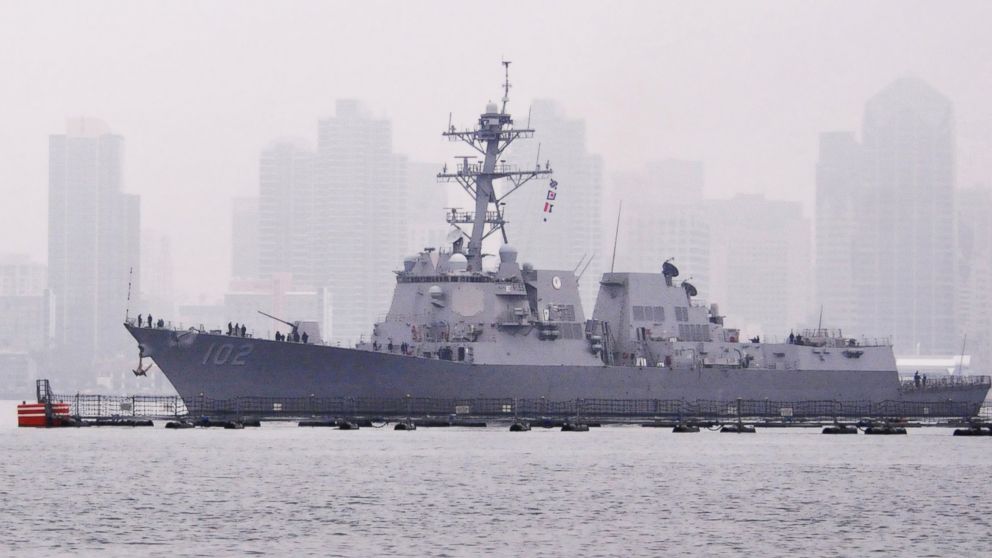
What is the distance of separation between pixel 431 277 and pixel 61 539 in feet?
103

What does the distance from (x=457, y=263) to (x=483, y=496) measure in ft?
76.8

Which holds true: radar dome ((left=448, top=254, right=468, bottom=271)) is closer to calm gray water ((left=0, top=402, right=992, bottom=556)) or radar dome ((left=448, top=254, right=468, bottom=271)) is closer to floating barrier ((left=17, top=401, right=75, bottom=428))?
calm gray water ((left=0, top=402, right=992, bottom=556))

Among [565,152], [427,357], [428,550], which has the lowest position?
[428,550]

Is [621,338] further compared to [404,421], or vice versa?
[621,338]

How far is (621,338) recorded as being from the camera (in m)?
69.1

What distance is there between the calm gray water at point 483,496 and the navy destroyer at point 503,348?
7.98 feet

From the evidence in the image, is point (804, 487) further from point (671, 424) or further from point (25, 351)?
point (25, 351)

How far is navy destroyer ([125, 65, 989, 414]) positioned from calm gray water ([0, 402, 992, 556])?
2.43 m

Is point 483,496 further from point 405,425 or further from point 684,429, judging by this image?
point 684,429

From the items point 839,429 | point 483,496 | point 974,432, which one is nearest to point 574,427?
point 839,429

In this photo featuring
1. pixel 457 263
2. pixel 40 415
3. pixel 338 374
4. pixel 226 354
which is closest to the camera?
pixel 226 354

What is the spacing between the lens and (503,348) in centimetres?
6400

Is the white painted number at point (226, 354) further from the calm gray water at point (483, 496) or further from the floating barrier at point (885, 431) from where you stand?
the floating barrier at point (885, 431)

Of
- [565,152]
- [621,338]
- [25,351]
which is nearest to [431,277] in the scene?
[621,338]
